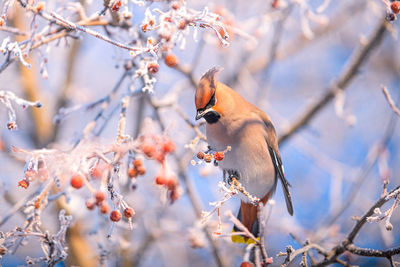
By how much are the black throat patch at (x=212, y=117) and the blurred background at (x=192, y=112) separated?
10 cm

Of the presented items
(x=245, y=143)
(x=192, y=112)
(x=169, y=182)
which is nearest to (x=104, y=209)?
(x=169, y=182)

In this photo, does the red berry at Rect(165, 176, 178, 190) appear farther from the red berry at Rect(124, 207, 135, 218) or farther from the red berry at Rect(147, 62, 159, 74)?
the red berry at Rect(147, 62, 159, 74)

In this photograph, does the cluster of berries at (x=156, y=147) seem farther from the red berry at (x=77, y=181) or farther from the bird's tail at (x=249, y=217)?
the bird's tail at (x=249, y=217)

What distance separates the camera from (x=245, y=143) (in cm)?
244

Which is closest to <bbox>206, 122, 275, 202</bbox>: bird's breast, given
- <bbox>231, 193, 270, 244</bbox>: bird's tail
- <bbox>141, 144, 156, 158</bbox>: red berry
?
<bbox>231, 193, 270, 244</bbox>: bird's tail

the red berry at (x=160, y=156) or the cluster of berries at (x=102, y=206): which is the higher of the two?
the red berry at (x=160, y=156)

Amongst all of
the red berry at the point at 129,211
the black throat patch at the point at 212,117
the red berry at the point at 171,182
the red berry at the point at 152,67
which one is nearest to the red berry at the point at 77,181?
Result: the red berry at the point at 129,211

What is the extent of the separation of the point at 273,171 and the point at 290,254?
1075mm

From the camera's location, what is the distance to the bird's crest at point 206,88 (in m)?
1.94

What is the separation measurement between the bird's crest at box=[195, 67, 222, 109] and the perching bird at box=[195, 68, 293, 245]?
4 cm

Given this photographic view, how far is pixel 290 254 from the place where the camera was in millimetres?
1570

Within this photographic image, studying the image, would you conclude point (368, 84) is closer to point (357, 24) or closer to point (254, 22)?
point (357, 24)

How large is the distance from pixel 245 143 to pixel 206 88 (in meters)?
0.56

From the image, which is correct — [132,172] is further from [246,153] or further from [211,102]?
[246,153]
